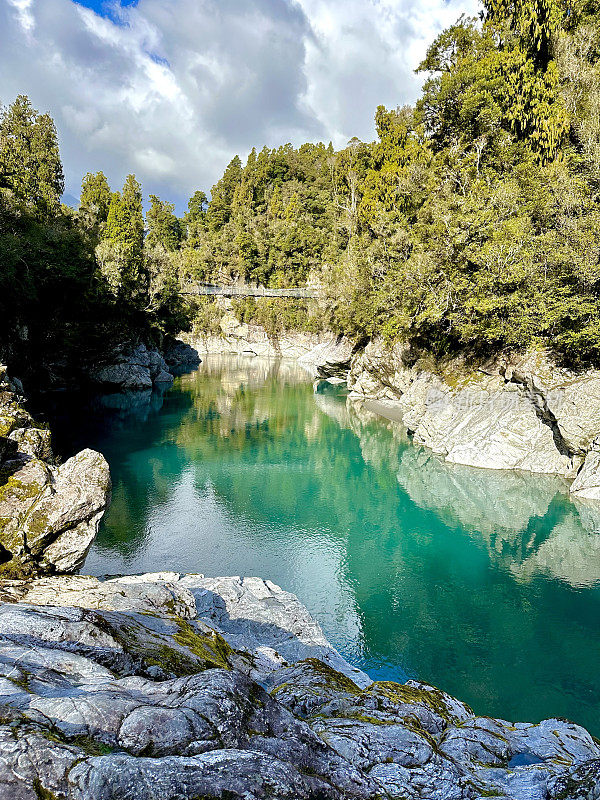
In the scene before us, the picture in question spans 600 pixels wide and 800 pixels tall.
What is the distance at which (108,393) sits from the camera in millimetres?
41531

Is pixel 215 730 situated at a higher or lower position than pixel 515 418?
higher

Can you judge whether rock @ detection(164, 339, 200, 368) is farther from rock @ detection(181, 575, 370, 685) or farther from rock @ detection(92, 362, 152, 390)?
rock @ detection(181, 575, 370, 685)

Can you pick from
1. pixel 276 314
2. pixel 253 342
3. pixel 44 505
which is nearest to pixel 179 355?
pixel 253 342

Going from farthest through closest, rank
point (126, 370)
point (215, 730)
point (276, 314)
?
point (276, 314)
point (126, 370)
point (215, 730)

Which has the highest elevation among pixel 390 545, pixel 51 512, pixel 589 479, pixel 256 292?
pixel 256 292

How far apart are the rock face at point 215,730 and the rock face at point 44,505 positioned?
5.83ft

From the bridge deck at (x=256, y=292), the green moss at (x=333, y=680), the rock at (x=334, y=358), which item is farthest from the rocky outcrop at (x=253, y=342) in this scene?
the green moss at (x=333, y=680)

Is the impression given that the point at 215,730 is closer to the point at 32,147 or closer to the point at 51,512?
the point at 51,512

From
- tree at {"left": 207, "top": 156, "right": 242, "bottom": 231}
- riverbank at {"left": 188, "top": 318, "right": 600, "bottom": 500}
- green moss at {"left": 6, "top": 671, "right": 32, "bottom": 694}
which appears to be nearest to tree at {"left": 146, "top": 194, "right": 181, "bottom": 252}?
tree at {"left": 207, "top": 156, "right": 242, "bottom": 231}

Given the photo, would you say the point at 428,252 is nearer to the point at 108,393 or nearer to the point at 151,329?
the point at 108,393

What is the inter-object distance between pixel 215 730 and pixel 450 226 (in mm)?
28146

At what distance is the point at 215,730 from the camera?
3061 mm

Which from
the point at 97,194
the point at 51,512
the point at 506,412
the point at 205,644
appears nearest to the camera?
the point at 205,644

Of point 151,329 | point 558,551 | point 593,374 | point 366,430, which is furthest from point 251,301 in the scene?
point 558,551
